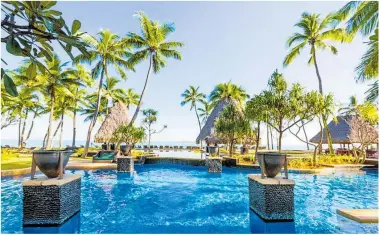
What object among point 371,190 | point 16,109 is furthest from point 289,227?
point 16,109

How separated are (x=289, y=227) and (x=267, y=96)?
27.2 feet

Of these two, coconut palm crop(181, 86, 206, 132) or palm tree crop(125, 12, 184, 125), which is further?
coconut palm crop(181, 86, 206, 132)

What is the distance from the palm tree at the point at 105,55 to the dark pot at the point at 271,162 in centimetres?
1740

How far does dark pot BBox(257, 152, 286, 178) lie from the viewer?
5.44 meters

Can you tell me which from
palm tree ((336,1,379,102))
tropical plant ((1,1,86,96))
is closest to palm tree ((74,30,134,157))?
palm tree ((336,1,379,102))

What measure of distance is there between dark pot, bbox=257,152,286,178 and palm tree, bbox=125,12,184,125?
15351mm

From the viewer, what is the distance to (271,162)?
217 inches

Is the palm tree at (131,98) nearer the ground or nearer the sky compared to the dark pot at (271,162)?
nearer the sky

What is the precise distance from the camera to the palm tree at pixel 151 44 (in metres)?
20.2

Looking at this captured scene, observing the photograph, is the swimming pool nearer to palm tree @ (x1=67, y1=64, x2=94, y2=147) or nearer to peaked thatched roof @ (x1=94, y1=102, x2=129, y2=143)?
peaked thatched roof @ (x1=94, y1=102, x2=129, y2=143)

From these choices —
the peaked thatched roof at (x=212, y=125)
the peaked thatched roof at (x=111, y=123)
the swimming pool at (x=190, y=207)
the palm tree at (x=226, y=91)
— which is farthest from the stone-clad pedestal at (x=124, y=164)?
the palm tree at (x=226, y=91)

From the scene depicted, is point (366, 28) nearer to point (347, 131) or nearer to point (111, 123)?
point (347, 131)

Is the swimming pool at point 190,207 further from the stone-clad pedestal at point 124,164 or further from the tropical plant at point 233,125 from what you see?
the tropical plant at point 233,125

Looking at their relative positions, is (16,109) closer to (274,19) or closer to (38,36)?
(274,19)
